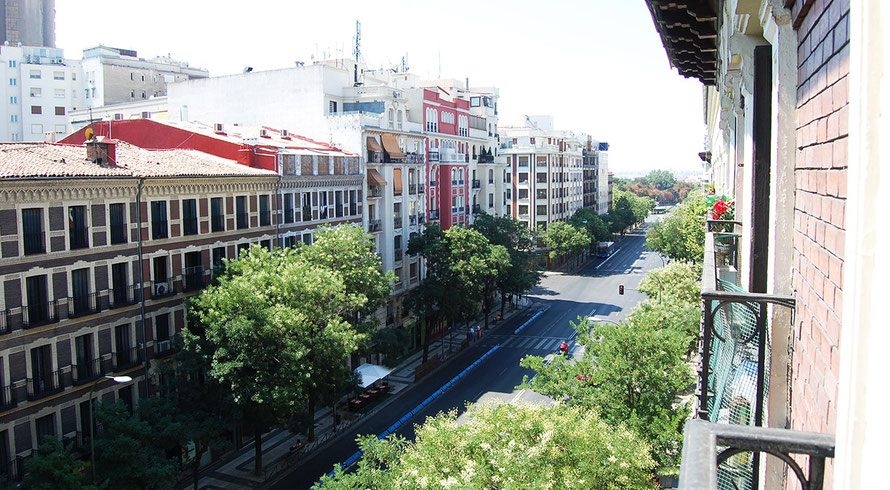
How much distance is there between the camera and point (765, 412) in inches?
240

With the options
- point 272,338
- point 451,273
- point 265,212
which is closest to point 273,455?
point 272,338

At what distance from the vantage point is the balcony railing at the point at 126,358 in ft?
97.9

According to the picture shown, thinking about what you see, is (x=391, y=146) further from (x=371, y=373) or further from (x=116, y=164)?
(x=116, y=164)

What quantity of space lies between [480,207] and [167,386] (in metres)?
44.5

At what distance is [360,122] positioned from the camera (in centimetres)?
4975

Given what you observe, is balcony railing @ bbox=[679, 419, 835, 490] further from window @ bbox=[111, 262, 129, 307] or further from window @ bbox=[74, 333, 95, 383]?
window @ bbox=[111, 262, 129, 307]

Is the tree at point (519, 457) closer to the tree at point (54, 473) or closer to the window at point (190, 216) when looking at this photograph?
the tree at point (54, 473)

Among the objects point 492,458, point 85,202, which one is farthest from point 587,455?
point 85,202

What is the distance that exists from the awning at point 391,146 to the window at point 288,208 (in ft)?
40.4

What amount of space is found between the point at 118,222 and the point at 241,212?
8.07 meters

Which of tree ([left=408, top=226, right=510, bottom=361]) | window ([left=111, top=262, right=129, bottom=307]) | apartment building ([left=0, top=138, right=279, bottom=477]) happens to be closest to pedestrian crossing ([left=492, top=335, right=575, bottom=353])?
tree ([left=408, top=226, right=510, bottom=361])

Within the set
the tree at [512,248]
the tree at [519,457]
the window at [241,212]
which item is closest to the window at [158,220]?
the window at [241,212]

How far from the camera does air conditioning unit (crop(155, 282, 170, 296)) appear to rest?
3225 centimetres

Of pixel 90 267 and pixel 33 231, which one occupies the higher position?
pixel 33 231
